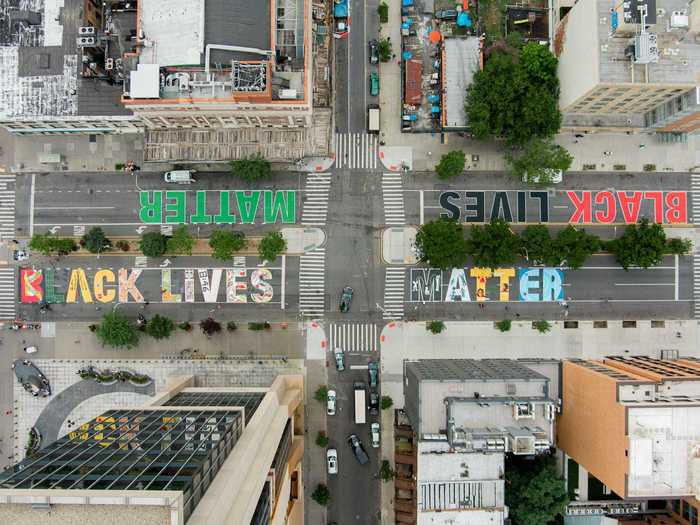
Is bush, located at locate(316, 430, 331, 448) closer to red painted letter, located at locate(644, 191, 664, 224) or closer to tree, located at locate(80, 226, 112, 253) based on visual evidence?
tree, located at locate(80, 226, 112, 253)

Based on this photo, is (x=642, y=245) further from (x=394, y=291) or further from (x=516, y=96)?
(x=394, y=291)

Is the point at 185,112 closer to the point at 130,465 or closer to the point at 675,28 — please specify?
the point at 130,465

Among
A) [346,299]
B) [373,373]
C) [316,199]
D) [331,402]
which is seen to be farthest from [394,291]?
[331,402]

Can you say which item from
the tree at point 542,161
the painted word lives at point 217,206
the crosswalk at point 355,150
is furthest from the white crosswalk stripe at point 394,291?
the tree at point 542,161

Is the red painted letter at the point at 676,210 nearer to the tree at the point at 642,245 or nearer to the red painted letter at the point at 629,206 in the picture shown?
the red painted letter at the point at 629,206

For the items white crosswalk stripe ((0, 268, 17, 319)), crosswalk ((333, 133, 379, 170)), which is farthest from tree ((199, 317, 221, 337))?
crosswalk ((333, 133, 379, 170))

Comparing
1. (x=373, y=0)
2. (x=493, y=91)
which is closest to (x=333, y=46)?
(x=373, y=0)
